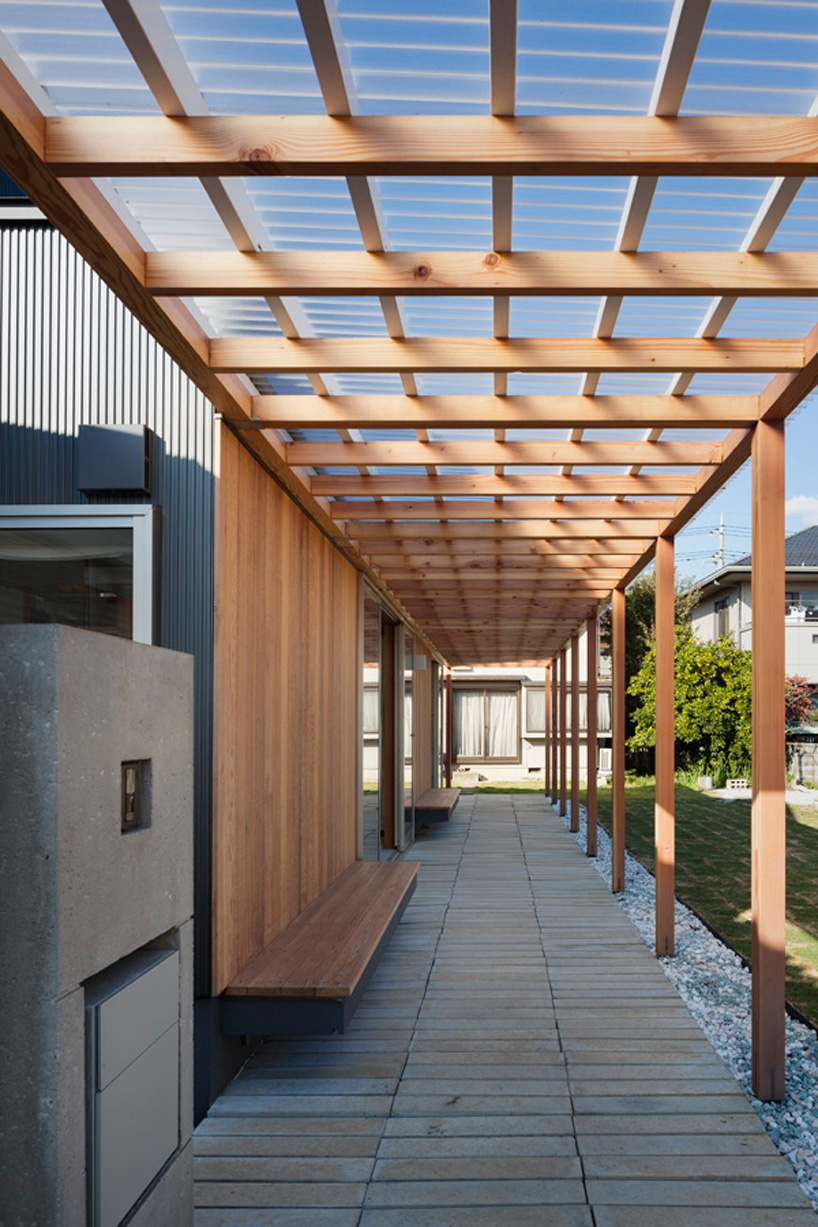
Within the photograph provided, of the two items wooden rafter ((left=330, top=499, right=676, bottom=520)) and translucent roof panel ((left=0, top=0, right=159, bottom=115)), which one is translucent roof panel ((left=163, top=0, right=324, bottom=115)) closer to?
translucent roof panel ((left=0, top=0, right=159, bottom=115))

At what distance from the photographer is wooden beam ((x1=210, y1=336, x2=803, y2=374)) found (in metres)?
3.72

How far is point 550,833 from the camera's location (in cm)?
1326

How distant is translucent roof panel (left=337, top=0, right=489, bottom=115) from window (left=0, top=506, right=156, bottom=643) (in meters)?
2.21

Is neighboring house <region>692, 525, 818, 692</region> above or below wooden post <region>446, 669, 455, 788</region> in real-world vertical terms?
above

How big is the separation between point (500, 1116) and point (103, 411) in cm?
322

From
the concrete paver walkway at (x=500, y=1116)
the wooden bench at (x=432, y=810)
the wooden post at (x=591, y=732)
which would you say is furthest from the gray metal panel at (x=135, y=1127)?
the wooden bench at (x=432, y=810)

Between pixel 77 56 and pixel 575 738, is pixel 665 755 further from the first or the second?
pixel 575 738

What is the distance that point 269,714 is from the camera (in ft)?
16.6

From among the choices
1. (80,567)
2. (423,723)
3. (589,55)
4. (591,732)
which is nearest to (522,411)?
(80,567)

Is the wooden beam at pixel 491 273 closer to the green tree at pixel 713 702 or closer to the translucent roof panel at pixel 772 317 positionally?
the translucent roof panel at pixel 772 317

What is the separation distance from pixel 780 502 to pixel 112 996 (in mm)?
3177

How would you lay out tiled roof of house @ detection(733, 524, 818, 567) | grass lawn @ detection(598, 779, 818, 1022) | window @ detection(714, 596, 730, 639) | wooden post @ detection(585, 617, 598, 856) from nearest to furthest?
grass lawn @ detection(598, 779, 818, 1022) < wooden post @ detection(585, 617, 598, 856) < window @ detection(714, 596, 730, 639) < tiled roof of house @ detection(733, 524, 818, 567)

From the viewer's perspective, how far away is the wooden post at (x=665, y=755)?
6.52 meters

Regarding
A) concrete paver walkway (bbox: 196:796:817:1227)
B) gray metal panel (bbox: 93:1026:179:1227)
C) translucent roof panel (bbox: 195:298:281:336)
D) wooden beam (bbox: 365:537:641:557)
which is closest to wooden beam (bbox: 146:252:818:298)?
translucent roof panel (bbox: 195:298:281:336)
